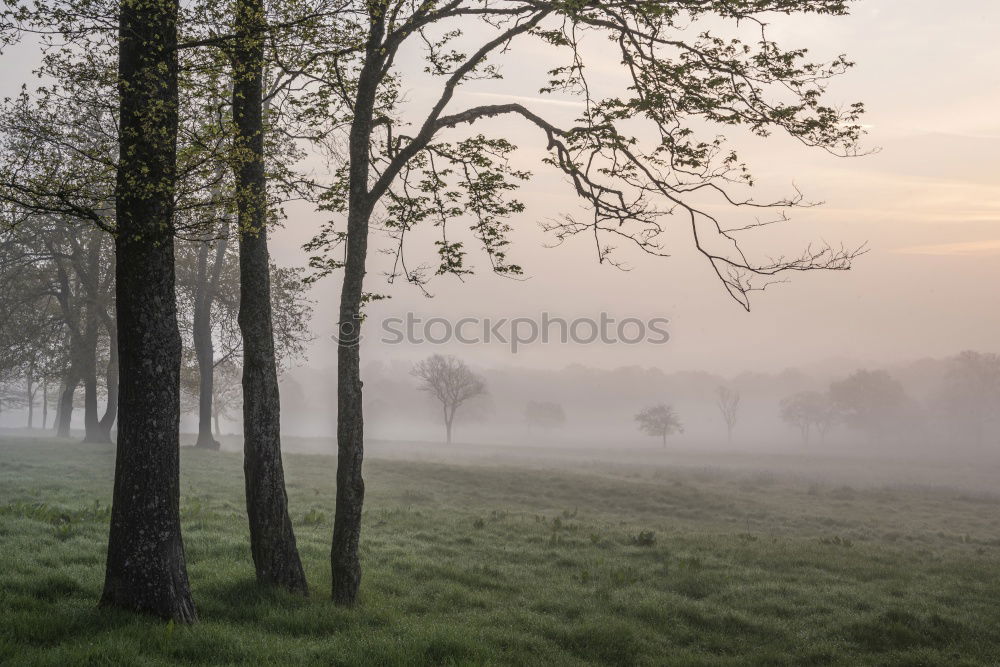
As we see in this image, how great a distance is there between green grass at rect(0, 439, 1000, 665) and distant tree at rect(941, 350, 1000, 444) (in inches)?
3734

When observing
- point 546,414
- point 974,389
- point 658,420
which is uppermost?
point 974,389

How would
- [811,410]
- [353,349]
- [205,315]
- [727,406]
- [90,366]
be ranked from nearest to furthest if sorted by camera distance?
1. [353,349]
2. [205,315]
3. [90,366]
4. [811,410]
5. [727,406]

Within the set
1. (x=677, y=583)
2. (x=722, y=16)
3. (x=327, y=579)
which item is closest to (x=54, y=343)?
(x=327, y=579)

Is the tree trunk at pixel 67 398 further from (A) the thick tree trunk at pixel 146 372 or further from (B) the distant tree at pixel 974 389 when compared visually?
(B) the distant tree at pixel 974 389

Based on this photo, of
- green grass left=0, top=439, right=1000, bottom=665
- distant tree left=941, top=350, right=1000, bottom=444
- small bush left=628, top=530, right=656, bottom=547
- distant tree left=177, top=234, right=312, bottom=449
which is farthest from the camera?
distant tree left=941, top=350, right=1000, bottom=444

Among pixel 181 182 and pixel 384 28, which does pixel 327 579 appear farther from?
pixel 384 28

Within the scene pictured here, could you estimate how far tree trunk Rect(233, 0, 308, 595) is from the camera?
1047cm

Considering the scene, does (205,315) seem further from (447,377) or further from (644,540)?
(447,377)

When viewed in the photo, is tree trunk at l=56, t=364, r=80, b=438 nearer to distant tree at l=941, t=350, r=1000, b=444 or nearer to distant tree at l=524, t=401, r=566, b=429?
distant tree at l=524, t=401, r=566, b=429

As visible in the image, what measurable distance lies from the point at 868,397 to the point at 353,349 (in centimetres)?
10985

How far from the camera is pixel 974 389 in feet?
332

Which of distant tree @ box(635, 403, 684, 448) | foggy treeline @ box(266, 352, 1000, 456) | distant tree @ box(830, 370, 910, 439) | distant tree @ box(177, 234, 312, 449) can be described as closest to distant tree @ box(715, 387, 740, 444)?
foggy treeline @ box(266, 352, 1000, 456)

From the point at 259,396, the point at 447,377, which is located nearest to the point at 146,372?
the point at 259,396

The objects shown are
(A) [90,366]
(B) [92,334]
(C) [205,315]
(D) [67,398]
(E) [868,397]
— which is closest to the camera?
(C) [205,315]
